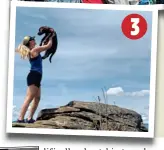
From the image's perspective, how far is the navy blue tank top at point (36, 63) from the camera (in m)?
1.67

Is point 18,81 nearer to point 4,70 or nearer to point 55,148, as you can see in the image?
point 4,70

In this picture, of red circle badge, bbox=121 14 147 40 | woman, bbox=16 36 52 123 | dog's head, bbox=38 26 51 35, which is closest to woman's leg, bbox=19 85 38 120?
woman, bbox=16 36 52 123

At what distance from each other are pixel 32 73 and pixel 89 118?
0.29m

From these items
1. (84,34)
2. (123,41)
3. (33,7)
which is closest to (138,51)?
(123,41)

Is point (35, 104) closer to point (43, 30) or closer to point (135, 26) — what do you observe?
point (43, 30)

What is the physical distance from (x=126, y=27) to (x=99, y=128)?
416 millimetres

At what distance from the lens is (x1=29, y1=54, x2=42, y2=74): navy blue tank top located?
1672 mm

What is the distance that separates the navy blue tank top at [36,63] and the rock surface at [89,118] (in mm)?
169

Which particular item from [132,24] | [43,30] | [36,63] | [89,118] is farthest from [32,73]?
[132,24]

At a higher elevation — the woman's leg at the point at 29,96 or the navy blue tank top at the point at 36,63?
the navy blue tank top at the point at 36,63

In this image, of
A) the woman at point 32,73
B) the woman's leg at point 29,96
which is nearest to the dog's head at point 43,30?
the woman at point 32,73

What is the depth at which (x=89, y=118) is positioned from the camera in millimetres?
1664

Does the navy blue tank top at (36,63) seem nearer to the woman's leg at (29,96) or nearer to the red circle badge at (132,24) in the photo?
the woman's leg at (29,96)

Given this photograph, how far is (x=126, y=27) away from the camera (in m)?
1.65
